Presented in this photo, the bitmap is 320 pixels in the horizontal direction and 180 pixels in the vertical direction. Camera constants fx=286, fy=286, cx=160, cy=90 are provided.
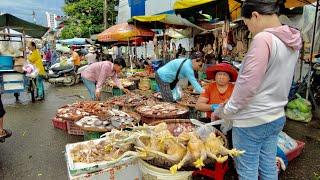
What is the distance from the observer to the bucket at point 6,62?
32.8 ft

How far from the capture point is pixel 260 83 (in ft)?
7.70

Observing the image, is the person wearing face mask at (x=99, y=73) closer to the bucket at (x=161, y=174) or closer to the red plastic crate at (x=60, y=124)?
the red plastic crate at (x=60, y=124)

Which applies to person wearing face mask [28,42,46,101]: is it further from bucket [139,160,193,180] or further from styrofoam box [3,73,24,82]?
bucket [139,160,193,180]

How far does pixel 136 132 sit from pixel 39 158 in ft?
9.71

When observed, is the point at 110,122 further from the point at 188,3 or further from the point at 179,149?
the point at 188,3

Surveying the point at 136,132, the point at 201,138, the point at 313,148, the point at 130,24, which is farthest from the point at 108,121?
the point at 130,24

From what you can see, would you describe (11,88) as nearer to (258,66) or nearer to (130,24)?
(130,24)

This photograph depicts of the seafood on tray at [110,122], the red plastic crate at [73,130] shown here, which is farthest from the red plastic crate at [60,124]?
the seafood on tray at [110,122]

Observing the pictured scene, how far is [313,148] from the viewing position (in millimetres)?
5465

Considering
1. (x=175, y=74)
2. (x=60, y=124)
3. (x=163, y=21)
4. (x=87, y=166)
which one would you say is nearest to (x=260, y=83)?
(x=87, y=166)

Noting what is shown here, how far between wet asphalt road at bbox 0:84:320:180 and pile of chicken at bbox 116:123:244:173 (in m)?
1.75

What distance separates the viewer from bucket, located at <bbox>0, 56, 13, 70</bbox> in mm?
9984

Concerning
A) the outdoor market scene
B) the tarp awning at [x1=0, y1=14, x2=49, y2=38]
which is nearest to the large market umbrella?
the outdoor market scene

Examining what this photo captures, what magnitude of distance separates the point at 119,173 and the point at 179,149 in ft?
2.86
